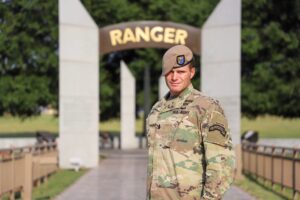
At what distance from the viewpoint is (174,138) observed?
11.7ft

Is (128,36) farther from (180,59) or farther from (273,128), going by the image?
(273,128)

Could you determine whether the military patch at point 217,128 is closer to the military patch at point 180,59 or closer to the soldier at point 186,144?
the soldier at point 186,144

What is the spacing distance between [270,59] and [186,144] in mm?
39713

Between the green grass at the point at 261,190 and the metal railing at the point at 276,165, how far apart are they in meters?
0.17

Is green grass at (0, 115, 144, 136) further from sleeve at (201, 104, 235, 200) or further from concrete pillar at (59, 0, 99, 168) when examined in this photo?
sleeve at (201, 104, 235, 200)

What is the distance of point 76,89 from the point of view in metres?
20.9

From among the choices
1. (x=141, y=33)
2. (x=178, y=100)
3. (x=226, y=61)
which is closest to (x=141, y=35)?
(x=141, y=33)

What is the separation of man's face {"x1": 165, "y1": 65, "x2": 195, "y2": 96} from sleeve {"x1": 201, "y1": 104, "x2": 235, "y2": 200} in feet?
0.82

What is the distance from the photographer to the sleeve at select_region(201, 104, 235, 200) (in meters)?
3.44

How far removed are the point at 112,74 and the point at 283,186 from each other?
1301 inches

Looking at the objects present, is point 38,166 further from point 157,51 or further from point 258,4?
point 258,4

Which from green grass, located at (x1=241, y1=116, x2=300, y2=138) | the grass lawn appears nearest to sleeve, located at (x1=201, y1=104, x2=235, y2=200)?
green grass, located at (x1=241, y1=116, x2=300, y2=138)

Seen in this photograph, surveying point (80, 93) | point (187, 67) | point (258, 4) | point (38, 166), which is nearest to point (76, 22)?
point (80, 93)

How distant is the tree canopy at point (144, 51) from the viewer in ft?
132
